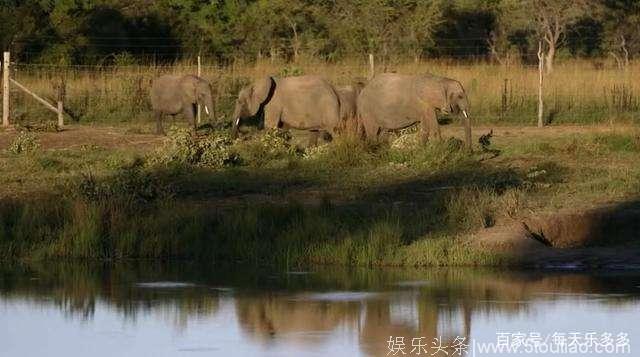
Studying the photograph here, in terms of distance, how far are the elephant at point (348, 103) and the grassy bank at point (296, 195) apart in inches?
66.2

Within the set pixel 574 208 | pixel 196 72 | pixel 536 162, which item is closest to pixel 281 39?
pixel 196 72

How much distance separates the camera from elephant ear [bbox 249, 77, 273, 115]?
78.3 feet

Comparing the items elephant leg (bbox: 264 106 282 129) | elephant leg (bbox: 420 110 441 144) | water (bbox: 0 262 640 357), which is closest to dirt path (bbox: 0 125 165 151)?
elephant leg (bbox: 264 106 282 129)

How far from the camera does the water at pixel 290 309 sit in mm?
10875

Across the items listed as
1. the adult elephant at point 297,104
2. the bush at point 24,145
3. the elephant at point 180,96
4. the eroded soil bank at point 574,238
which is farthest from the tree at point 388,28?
the eroded soil bank at point 574,238

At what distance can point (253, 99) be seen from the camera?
24.0 m

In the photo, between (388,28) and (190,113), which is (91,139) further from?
(388,28)

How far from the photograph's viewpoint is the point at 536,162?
2048cm

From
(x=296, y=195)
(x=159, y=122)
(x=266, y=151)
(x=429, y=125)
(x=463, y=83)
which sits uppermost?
(x=463, y=83)

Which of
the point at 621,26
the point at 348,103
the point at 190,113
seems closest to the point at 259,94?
the point at 348,103

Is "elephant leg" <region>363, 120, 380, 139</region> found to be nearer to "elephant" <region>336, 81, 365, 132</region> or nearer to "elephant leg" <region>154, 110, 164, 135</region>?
"elephant" <region>336, 81, 365, 132</region>

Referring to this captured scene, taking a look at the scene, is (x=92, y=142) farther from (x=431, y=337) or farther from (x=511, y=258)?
(x=431, y=337)

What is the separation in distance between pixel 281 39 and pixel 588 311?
1174 inches

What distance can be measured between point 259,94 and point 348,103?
1.30 meters
